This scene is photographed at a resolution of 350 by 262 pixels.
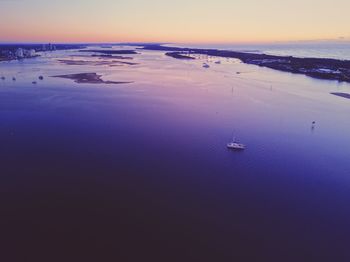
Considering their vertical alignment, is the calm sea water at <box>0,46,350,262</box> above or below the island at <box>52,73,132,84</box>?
below

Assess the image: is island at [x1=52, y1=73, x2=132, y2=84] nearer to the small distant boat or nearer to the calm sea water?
the calm sea water

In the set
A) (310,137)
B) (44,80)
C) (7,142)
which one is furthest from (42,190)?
(44,80)

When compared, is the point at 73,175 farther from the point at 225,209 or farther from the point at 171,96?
the point at 171,96

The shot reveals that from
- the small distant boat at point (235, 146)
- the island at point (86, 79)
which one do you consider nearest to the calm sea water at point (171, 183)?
the small distant boat at point (235, 146)

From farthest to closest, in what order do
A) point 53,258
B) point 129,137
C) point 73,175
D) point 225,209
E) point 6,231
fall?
1. point 129,137
2. point 73,175
3. point 225,209
4. point 6,231
5. point 53,258

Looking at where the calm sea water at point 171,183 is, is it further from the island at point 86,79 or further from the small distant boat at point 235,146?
the island at point 86,79

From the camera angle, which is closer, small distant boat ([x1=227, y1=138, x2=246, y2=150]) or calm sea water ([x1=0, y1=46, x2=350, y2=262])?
calm sea water ([x1=0, y1=46, x2=350, y2=262])

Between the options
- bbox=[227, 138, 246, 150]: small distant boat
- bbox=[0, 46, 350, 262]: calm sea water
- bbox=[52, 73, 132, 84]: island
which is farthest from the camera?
bbox=[52, 73, 132, 84]: island

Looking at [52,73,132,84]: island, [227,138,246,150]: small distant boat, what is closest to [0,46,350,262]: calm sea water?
[227,138,246,150]: small distant boat
